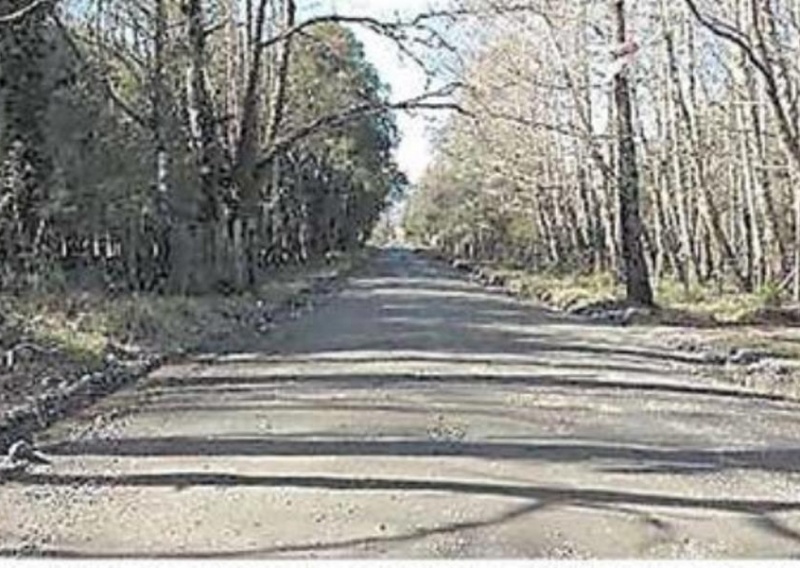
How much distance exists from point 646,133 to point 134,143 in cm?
2146

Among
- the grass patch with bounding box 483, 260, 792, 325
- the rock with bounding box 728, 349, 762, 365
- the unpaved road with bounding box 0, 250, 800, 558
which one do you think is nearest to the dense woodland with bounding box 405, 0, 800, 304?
the grass patch with bounding box 483, 260, 792, 325

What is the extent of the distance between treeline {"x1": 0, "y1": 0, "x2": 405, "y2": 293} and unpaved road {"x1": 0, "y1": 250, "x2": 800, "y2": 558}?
10.6 m

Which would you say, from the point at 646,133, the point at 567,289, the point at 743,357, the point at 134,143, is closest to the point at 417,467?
the point at 743,357

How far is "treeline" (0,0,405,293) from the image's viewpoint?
3142cm

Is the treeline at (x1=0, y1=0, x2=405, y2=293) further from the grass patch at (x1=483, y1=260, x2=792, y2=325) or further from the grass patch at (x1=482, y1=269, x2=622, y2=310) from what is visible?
the grass patch at (x1=483, y1=260, x2=792, y2=325)

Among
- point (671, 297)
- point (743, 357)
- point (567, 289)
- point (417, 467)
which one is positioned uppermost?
point (417, 467)

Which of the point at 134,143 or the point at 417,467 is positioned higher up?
the point at 134,143

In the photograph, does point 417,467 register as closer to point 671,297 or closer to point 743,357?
point 743,357

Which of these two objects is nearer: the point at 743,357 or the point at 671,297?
the point at 743,357

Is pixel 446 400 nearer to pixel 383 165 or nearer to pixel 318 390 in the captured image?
pixel 318 390

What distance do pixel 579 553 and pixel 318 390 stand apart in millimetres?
9320

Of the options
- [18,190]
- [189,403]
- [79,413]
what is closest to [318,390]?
[189,403]

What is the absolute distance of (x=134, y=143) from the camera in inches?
1582

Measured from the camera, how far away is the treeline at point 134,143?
3142 centimetres
